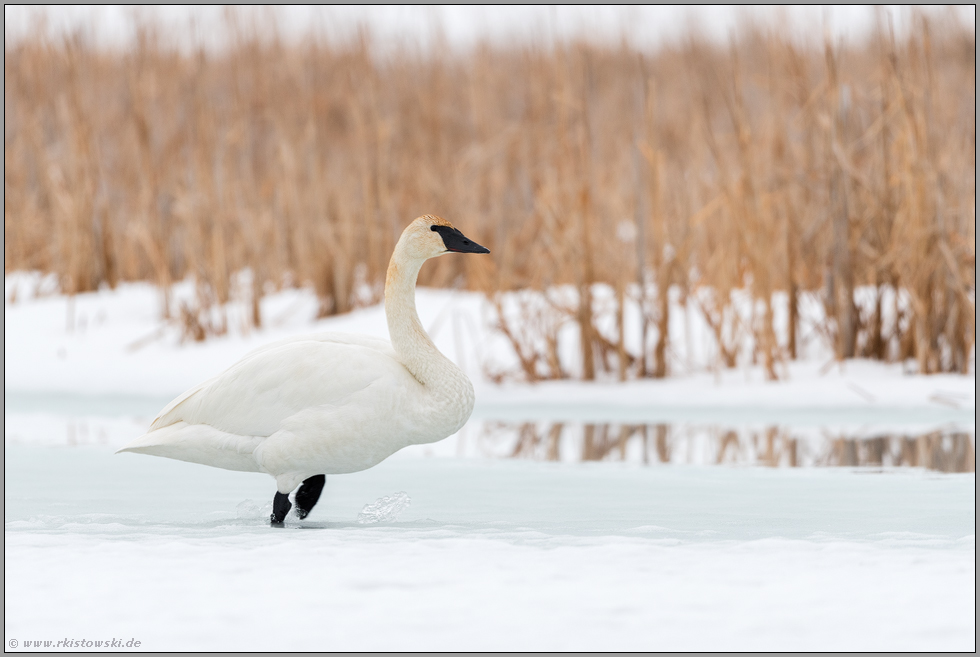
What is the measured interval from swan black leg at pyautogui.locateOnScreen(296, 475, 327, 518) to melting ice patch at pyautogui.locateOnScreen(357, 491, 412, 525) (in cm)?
16

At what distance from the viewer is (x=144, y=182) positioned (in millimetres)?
7496

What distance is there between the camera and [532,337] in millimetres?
6230

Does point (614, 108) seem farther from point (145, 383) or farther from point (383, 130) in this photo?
point (145, 383)

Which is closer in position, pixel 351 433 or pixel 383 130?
pixel 351 433

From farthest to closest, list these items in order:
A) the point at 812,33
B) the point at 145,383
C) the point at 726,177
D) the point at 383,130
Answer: the point at 383,130 < the point at 145,383 < the point at 812,33 < the point at 726,177

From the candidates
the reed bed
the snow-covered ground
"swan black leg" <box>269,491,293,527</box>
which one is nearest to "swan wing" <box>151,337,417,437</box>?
"swan black leg" <box>269,491,293,527</box>

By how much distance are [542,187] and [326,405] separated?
3385mm

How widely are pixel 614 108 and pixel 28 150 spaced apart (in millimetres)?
5777

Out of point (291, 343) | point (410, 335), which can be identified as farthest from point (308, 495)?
point (410, 335)

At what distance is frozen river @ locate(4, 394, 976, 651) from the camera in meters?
2.19

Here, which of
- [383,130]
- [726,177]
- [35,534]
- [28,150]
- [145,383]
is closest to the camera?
[35,534]

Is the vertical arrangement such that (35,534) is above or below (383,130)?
below

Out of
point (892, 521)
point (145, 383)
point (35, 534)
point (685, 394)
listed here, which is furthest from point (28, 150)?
point (892, 521)

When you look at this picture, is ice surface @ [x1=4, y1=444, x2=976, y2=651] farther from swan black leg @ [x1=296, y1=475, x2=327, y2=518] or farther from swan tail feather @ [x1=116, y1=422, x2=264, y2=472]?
swan tail feather @ [x1=116, y1=422, x2=264, y2=472]
